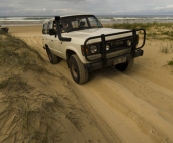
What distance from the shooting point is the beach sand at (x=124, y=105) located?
2.43 meters

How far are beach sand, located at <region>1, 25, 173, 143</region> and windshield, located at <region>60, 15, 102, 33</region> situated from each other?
1420 millimetres

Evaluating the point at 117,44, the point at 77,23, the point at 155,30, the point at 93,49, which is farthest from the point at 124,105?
the point at 155,30

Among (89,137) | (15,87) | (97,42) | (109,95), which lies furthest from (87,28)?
(89,137)

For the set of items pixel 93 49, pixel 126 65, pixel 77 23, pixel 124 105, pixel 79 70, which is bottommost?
pixel 124 105

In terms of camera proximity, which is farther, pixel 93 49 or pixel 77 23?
pixel 77 23

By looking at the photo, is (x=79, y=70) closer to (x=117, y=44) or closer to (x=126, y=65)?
(x=117, y=44)

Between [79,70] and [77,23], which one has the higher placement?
[77,23]

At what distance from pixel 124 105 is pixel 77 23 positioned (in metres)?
2.96

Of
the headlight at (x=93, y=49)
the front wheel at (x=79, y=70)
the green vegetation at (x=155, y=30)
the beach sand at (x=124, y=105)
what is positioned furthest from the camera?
the green vegetation at (x=155, y=30)

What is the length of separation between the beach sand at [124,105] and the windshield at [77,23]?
4.66 feet

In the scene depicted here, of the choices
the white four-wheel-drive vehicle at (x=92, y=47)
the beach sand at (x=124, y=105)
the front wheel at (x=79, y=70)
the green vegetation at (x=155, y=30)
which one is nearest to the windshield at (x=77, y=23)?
the white four-wheel-drive vehicle at (x=92, y=47)

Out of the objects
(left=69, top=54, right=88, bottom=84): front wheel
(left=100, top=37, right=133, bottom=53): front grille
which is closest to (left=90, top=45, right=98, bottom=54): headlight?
(left=100, top=37, right=133, bottom=53): front grille

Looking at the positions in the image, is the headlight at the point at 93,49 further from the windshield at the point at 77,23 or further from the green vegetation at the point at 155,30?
the green vegetation at the point at 155,30

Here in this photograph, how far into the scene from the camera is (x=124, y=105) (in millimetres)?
3168
